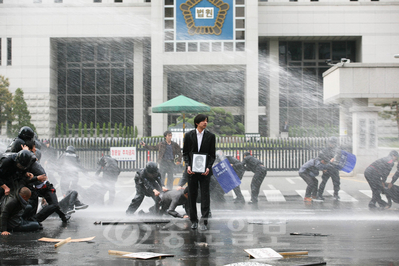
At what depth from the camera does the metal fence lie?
16422 mm

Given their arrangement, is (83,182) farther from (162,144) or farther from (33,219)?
(33,219)

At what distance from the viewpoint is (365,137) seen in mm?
15023

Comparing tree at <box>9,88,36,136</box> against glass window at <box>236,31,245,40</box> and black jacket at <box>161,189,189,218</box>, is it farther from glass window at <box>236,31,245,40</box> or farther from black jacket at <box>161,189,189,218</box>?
black jacket at <box>161,189,189,218</box>

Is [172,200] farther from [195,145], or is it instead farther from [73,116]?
[73,116]

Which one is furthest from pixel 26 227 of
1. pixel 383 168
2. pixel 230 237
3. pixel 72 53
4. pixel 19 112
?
pixel 72 53

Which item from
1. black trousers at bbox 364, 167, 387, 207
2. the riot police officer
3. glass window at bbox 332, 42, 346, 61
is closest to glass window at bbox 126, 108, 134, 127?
glass window at bbox 332, 42, 346, 61

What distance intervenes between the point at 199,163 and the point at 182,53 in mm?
27442

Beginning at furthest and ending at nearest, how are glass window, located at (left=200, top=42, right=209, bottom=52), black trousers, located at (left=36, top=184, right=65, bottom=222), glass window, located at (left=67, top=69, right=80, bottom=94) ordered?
glass window, located at (left=67, top=69, right=80, bottom=94) → glass window, located at (left=200, top=42, right=209, bottom=52) → black trousers, located at (left=36, top=184, right=65, bottom=222)

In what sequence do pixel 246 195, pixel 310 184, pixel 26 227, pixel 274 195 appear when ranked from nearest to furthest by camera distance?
pixel 26 227
pixel 310 184
pixel 274 195
pixel 246 195

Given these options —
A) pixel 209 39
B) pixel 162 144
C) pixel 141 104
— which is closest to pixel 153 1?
pixel 209 39

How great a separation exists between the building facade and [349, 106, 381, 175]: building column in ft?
59.8

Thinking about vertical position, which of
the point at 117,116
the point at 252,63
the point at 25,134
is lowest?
the point at 25,134

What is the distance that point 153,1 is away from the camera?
33.0 metres

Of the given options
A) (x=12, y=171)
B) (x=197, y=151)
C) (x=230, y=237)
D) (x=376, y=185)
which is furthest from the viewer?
(x=376, y=185)
